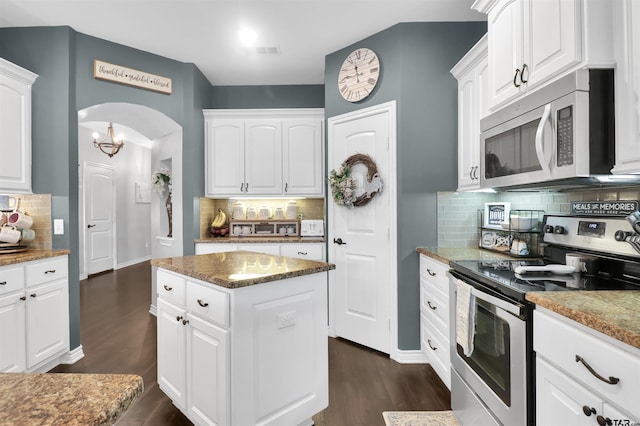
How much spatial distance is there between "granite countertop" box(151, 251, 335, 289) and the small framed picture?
1.48m

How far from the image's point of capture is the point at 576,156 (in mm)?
1414

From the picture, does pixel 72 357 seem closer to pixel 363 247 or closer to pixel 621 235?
pixel 363 247

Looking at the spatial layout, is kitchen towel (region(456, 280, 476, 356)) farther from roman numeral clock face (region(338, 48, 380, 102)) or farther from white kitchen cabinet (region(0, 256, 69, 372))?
white kitchen cabinet (region(0, 256, 69, 372))

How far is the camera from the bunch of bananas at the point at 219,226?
13.6ft

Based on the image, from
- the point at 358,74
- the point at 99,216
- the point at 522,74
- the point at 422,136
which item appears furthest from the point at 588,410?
the point at 99,216

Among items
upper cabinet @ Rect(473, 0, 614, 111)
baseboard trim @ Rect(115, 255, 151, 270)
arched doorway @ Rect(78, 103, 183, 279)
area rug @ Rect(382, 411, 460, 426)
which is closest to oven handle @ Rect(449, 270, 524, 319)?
area rug @ Rect(382, 411, 460, 426)

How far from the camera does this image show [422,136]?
9.42ft

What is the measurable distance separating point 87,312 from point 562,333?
4.76m

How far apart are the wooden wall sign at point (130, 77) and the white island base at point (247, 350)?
2.28 meters

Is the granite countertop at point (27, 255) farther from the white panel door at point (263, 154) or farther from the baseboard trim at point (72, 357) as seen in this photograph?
the white panel door at point (263, 154)


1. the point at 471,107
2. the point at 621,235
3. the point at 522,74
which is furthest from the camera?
the point at 471,107

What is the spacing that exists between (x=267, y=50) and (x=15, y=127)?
2.28m

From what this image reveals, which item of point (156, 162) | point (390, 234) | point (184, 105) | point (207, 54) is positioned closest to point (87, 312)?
point (156, 162)

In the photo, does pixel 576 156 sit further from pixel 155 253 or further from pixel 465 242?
pixel 155 253
